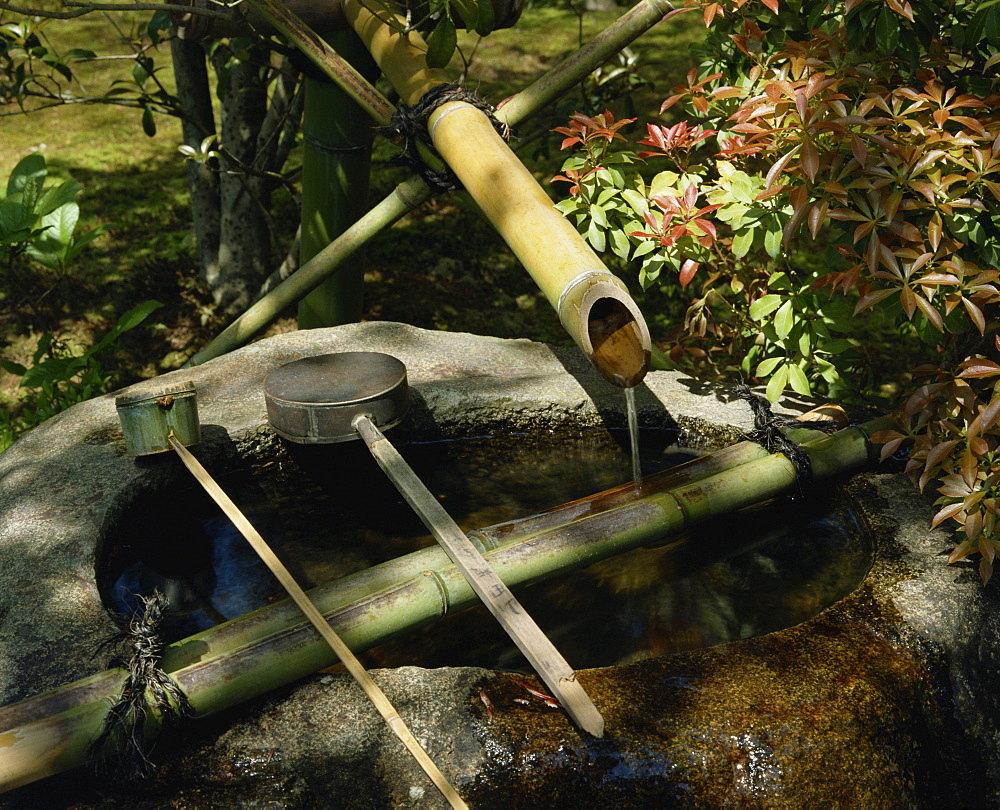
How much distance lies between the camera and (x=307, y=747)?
73.0 inches

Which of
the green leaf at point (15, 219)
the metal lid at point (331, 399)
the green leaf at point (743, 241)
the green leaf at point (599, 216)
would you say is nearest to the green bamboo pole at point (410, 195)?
the green leaf at point (599, 216)

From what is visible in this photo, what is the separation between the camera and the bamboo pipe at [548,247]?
7.14 feet

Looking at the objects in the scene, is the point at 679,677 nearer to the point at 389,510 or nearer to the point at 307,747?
the point at 307,747

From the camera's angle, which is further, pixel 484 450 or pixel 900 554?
pixel 484 450

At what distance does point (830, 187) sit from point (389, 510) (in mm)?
1786

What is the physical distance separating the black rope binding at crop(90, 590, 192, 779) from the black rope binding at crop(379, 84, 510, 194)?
1972 millimetres

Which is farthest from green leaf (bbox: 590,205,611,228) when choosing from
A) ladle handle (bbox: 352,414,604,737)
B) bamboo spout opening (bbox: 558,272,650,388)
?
ladle handle (bbox: 352,414,604,737)

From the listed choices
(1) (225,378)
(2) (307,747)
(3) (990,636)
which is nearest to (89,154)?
(1) (225,378)

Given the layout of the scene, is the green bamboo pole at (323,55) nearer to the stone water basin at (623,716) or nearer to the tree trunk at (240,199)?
the tree trunk at (240,199)

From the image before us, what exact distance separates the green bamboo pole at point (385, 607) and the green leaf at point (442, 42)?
69.8 inches

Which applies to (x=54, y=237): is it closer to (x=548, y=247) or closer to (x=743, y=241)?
(x=548, y=247)

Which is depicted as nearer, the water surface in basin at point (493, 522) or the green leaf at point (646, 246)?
the water surface in basin at point (493, 522)

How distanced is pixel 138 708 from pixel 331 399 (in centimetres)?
129

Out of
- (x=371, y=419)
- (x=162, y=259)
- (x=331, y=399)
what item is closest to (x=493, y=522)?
(x=371, y=419)
